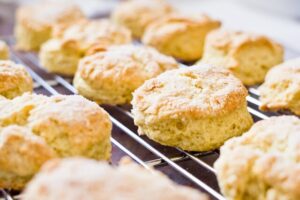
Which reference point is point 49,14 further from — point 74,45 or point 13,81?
point 13,81

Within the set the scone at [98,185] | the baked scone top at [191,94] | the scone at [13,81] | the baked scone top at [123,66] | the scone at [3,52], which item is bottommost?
the scone at [3,52]

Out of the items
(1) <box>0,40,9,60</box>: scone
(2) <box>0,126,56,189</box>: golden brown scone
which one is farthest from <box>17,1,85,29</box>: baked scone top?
(2) <box>0,126,56,189</box>: golden brown scone

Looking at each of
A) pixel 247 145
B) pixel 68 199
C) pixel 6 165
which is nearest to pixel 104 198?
pixel 68 199

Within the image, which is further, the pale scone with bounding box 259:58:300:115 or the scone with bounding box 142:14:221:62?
the scone with bounding box 142:14:221:62

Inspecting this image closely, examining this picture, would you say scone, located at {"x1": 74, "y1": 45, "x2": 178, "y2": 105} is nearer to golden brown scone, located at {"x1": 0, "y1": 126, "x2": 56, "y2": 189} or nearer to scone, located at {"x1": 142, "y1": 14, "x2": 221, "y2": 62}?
scone, located at {"x1": 142, "y1": 14, "x2": 221, "y2": 62}

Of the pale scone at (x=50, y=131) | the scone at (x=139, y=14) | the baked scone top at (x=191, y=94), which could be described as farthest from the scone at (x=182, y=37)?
the pale scone at (x=50, y=131)

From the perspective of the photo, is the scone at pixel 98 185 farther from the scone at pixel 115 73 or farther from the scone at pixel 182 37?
the scone at pixel 182 37

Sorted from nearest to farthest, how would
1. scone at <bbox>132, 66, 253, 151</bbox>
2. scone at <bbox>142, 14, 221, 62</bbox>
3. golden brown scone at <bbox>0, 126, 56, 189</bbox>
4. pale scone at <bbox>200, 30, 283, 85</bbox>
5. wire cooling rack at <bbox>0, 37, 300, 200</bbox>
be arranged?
golden brown scone at <bbox>0, 126, 56, 189</bbox>, wire cooling rack at <bbox>0, 37, 300, 200</bbox>, scone at <bbox>132, 66, 253, 151</bbox>, pale scone at <bbox>200, 30, 283, 85</bbox>, scone at <bbox>142, 14, 221, 62</bbox>
